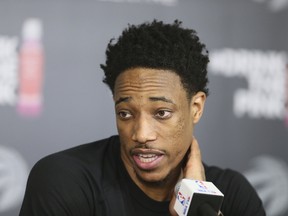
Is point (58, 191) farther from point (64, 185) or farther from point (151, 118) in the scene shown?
point (151, 118)

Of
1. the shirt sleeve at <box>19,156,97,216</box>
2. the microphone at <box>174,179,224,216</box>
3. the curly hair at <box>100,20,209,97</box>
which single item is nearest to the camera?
the microphone at <box>174,179,224,216</box>

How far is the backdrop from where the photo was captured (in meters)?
2.36

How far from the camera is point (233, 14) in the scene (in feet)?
8.59

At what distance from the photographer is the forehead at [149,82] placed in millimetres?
1467

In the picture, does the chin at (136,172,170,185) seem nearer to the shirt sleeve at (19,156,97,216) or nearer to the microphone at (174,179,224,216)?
the shirt sleeve at (19,156,97,216)

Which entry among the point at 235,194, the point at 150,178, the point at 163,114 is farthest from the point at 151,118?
the point at 235,194

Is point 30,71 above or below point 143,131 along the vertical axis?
above

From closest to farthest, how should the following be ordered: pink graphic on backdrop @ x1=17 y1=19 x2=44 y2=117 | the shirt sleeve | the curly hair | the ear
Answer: the shirt sleeve < the curly hair < the ear < pink graphic on backdrop @ x1=17 y1=19 x2=44 y2=117

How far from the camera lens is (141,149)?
144 centimetres

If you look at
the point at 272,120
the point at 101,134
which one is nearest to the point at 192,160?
the point at 101,134

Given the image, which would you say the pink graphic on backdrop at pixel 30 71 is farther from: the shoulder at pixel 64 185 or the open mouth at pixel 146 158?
the open mouth at pixel 146 158

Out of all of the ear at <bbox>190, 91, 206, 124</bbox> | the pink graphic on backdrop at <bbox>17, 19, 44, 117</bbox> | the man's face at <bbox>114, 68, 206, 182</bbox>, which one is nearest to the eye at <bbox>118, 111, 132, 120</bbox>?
the man's face at <bbox>114, 68, 206, 182</bbox>

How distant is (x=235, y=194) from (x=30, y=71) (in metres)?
1.16

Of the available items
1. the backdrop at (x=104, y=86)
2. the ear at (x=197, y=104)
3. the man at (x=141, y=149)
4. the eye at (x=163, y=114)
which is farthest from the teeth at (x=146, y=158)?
the backdrop at (x=104, y=86)
